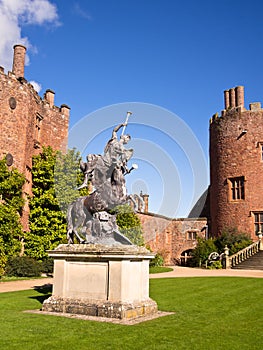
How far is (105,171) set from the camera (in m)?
8.74

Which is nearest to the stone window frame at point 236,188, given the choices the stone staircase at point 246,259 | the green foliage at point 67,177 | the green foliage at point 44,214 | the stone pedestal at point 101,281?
the stone staircase at point 246,259

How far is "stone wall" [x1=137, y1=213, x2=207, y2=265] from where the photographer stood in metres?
34.2

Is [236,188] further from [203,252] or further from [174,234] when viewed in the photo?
[174,234]

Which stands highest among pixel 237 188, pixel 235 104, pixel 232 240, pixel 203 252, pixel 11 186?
pixel 235 104

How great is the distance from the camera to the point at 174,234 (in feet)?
116

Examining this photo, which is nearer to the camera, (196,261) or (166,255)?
(196,261)

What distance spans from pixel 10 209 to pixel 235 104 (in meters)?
21.3

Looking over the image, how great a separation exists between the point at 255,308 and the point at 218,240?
21.3 meters

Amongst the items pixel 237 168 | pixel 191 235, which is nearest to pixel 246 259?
pixel 237 168

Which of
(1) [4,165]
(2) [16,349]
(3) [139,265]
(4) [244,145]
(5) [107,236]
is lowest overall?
(2) [16,349]

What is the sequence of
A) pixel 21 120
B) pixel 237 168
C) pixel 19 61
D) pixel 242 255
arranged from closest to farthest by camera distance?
1. pixel 21 120
2. pixel 19 61
3. pixel 242 255
4. pixel 237 168

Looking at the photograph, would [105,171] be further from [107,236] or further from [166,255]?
[166,255]

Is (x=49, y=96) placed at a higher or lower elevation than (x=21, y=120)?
higher

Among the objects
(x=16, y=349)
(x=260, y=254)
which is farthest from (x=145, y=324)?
(x=260, y=254)
